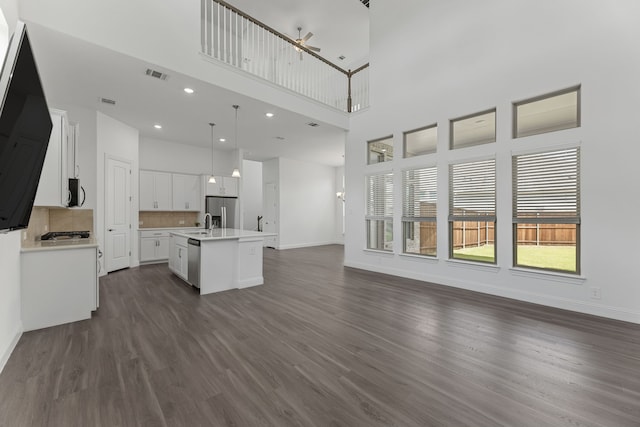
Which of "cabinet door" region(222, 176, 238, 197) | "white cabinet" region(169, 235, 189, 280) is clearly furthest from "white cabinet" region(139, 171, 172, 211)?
"white cabinet" region(169, 235, 189, 280)

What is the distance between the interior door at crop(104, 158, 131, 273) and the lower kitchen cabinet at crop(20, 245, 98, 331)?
2.68 meters

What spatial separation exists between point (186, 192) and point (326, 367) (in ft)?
21.9

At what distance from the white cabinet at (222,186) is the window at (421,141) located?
5.12m

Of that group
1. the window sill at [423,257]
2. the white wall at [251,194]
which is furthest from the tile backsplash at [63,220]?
the white wall at [251,194]

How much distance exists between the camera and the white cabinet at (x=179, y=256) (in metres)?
4.85

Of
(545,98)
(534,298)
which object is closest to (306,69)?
(545,98)

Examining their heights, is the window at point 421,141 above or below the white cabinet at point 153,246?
above

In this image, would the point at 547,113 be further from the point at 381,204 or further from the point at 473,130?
the point at 381,204

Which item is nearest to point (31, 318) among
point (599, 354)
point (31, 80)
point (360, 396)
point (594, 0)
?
point (31, 80)

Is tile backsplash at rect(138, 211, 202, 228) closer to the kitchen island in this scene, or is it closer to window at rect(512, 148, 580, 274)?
the kitchen island

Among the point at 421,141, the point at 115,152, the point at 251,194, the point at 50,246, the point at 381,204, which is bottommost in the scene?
the point at 50,246

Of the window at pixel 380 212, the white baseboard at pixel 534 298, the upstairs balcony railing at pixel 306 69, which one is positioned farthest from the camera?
the upstairs balcony railing at pixel 306 69

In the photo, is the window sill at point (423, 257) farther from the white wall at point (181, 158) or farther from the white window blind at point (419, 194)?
the white wall at point (181, 158)

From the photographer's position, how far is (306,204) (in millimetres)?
10234
